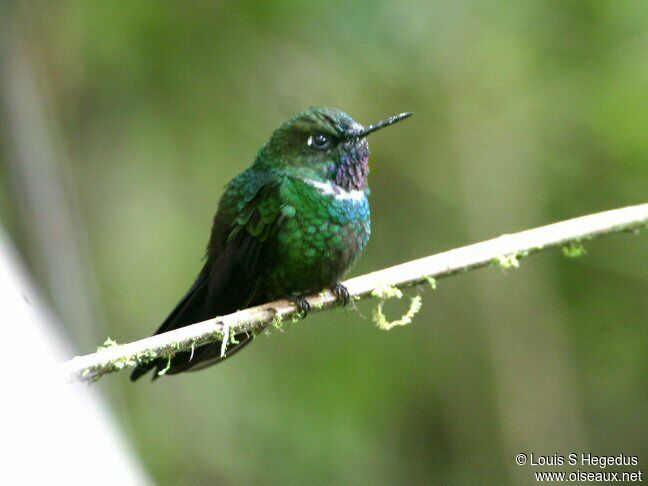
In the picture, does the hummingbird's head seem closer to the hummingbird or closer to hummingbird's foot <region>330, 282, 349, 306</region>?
the hummingbird

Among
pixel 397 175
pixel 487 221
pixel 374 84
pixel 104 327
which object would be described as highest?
pixel 374 84

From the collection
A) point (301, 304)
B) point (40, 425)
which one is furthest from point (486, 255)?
point (40, 425)

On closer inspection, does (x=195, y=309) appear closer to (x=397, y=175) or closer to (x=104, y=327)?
(x=104, y=327)

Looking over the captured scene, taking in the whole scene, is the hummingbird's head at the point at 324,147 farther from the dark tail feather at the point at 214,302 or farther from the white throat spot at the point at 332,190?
the dark tail feather at the point at 214,302

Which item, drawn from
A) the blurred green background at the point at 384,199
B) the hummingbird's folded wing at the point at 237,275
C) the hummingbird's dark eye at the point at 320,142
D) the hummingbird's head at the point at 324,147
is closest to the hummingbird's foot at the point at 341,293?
the hummingbird's folded wing at the point at 237,275

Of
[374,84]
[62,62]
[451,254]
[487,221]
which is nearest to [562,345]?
[487,221]
